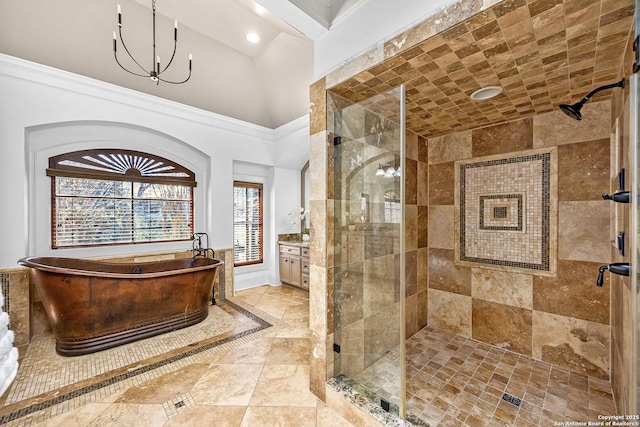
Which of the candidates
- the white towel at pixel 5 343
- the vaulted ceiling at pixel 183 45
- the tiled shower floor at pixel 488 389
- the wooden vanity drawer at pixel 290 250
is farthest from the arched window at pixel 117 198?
the tiled shower floor at pixel 488 389

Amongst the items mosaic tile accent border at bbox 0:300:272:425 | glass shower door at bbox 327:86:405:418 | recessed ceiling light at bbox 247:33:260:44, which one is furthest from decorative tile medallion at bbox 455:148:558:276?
recessed ceiling light at bbox 247:33:260:44

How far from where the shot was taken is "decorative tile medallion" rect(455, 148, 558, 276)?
7.12 feet

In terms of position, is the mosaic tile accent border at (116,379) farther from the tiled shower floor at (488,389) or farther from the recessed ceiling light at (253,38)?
the recessed ceiling light at (253,38)

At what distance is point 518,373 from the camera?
6.72ft

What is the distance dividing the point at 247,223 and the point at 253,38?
290 cm

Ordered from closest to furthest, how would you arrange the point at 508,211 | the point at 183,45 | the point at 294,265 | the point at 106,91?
the point at 508,211, the point at 183,45, the point at 106,91, the point at 294,265

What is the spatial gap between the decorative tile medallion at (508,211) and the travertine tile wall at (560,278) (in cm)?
6

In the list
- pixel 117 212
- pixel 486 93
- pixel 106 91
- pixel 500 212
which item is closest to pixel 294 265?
pixel 117 212

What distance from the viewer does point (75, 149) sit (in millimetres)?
3100

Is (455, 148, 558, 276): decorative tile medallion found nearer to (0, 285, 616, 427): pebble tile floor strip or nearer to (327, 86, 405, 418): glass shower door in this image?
(0, 285, 616, 427): pebble tile floor strip

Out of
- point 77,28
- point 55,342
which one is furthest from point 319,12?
point 55,342

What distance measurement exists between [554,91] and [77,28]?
4.21 meters

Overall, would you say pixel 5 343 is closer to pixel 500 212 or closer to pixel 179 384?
pixel 179 384

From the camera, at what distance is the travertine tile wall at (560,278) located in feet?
6.46
